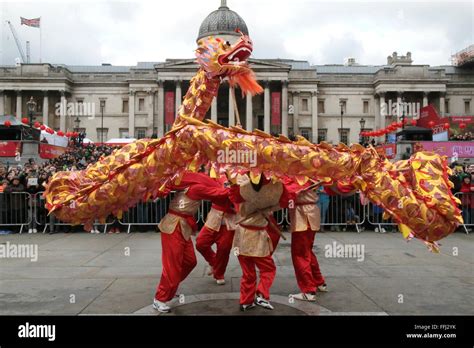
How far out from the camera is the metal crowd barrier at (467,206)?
1234 centimetres

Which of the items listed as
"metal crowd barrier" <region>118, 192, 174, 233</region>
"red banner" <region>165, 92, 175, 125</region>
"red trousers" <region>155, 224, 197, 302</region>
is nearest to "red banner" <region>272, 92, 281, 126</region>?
"red banner" <region>165, 92, 175, 125</region>

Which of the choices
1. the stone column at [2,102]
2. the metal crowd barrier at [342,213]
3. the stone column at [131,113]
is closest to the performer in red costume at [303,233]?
the metal crowd barrier at [342,213]

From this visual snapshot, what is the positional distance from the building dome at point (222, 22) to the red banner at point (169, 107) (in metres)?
9.74

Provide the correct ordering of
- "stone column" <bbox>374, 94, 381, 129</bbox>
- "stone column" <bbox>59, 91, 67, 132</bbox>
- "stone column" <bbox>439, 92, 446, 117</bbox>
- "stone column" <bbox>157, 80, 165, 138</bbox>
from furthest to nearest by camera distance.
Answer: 1. "stone column" <bbox>374, 94, 381, 129</bbox>
2. "stone column" <bbox>439, 92, 446, 117</bbox>
3. "stone column" <bbox>59, 91, 67, 132</bbox>
4. "stone column" <bbox>157, 80, 165, 138</bbox>

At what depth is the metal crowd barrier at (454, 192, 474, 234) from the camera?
12.3m

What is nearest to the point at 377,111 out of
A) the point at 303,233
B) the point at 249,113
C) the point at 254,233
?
the point at 249,113

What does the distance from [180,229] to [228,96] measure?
182 feet

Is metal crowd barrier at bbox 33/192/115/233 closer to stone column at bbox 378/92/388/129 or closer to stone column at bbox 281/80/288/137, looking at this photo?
stone column at bbox 281/80/288/137

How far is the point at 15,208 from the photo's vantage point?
1231 centimetres

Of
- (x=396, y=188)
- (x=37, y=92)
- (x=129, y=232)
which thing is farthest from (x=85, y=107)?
(x=396, y=188)

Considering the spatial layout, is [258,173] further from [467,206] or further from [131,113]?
[131,113]

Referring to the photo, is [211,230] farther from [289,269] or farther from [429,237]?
[429,237]

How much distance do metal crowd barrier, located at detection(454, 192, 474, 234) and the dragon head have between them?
930 cm

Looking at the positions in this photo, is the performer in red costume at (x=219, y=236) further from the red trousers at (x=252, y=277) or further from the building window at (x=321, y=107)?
the building window at (x=321, y=107)
